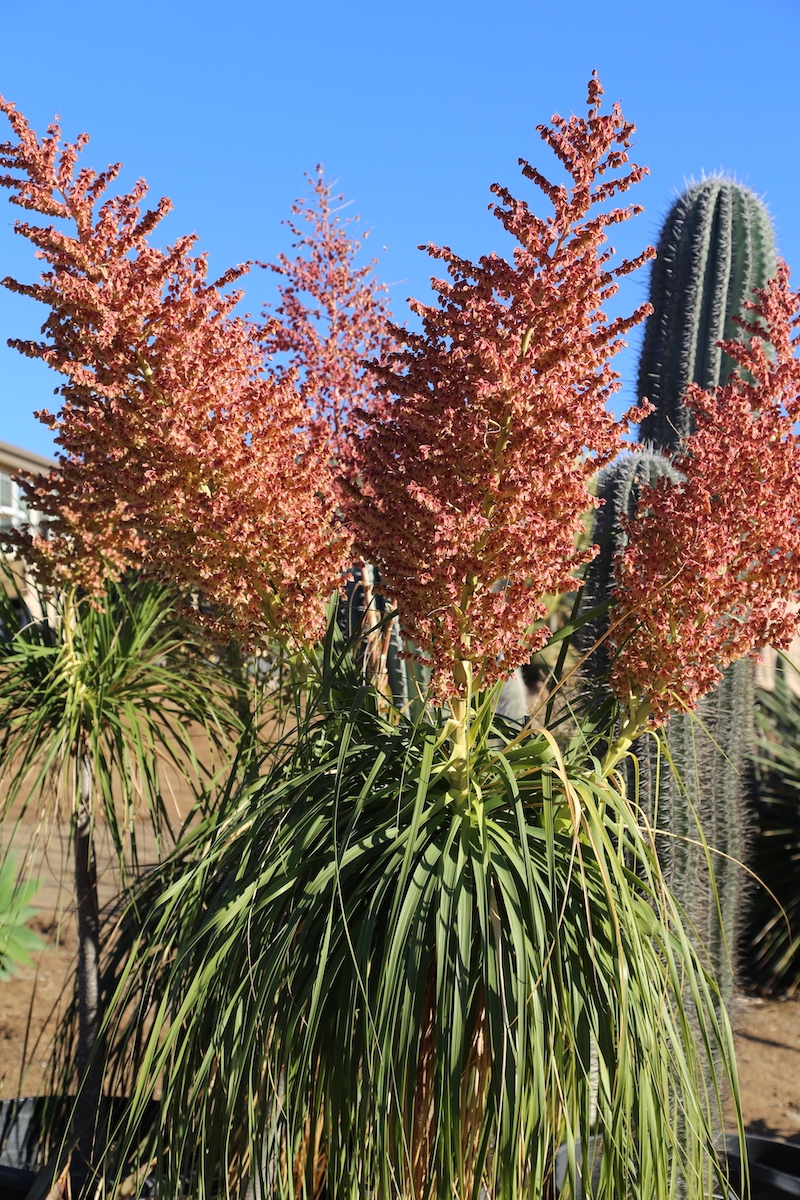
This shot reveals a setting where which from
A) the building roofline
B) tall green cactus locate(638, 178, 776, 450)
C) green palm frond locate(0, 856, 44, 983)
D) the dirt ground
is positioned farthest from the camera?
the building roofline

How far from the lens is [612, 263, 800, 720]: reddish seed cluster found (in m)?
1.61

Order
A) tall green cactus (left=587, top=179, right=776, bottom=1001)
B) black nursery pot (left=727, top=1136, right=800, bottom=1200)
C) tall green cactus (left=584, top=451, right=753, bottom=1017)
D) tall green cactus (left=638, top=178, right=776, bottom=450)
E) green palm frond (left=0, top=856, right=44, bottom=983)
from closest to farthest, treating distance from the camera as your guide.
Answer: tall green cactus (left=584, top=451, right=753, bottom=1017) → black nursery pot (left=727, top=1136, right=800, bottom=1200) → tall green cactus (left=587, top=179, right=776, bottom=1001) → green palm frond (left=0, top=856, right=44, bottom=983) → tall green cactus (left=638, top=178, right=776, bottom=450)

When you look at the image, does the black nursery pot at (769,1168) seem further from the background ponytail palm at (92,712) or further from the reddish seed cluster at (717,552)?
the background ponytail palm at (92,712)

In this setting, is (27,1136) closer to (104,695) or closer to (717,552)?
(104,695)

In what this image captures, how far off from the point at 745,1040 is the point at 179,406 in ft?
13.9

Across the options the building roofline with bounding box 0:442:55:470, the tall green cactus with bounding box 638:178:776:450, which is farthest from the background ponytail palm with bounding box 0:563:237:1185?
the building roofline with bounding box 0:442:55:470

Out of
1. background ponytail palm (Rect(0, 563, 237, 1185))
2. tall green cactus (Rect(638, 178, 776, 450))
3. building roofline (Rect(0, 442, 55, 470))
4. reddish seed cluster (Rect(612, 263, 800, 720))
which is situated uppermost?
tall green cactus (Rect(638, 178, 776, 450))

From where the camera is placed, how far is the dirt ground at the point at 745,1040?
12.7 feet

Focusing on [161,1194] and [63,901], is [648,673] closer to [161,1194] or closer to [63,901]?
[161,1194]

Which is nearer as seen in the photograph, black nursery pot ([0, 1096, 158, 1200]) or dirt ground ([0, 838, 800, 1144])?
black nursery pot ([0, 1096, 158, 1200])

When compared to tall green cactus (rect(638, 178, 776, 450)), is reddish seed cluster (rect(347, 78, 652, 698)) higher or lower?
lower

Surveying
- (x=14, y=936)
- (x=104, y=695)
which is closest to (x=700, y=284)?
(x=104, y=695)

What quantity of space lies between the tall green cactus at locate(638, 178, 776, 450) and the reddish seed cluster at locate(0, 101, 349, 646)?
296 centimetres

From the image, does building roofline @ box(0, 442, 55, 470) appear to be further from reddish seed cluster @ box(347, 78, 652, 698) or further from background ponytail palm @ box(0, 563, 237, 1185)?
reddish seed cluster @ box(347, 78, 652, 698)
